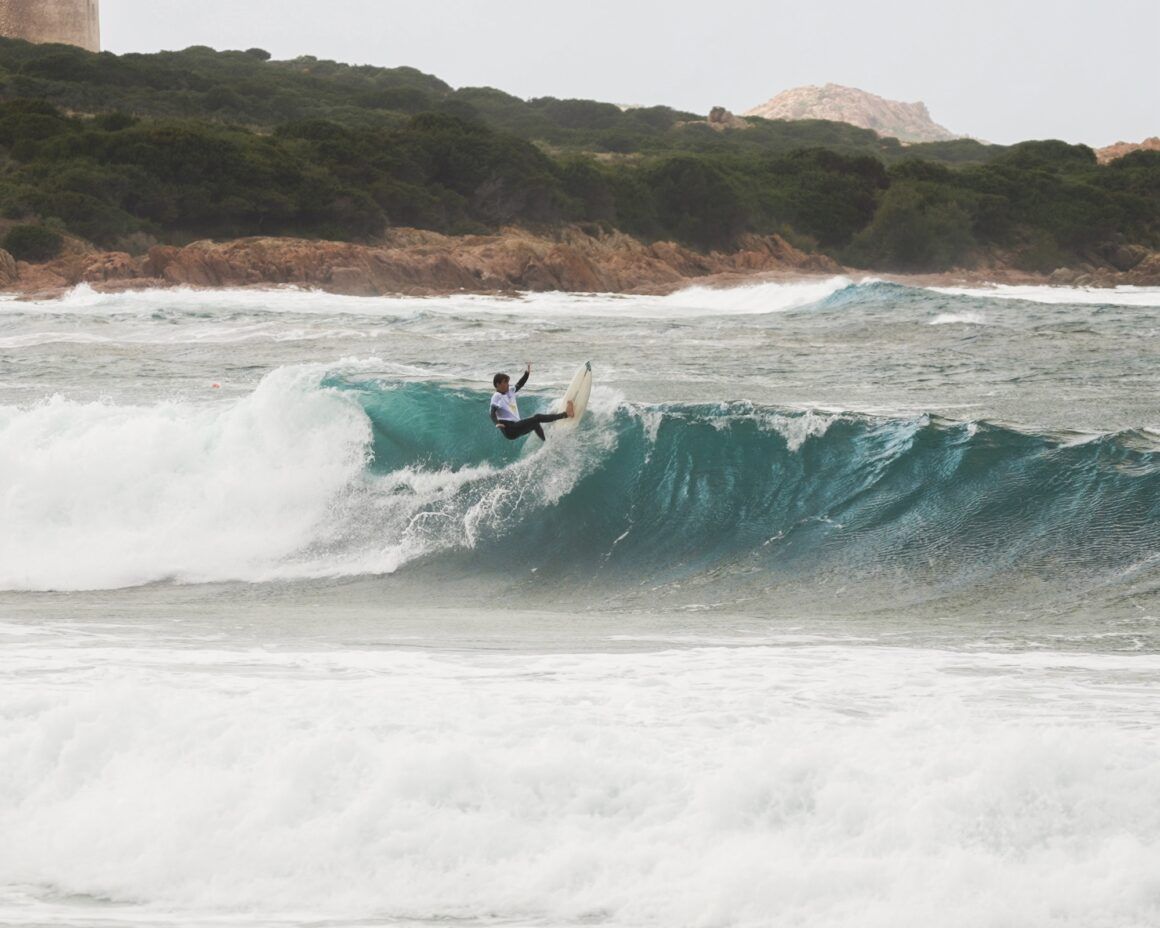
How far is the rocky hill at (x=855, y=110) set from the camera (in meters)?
173

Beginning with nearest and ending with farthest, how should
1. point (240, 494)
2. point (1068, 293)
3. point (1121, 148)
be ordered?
point (240, 494), point (1068, 293), point (1121, 148)

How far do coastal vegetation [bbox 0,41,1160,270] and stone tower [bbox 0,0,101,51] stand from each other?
29.7ft

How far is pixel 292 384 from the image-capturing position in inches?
580

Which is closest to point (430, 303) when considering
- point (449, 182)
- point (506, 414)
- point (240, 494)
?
point (449, 182)

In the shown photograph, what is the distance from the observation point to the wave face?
11.8 metres

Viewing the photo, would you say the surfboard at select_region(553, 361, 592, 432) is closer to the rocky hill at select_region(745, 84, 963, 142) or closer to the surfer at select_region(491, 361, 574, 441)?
the surfer at select_region(491, 361, 574, 441)

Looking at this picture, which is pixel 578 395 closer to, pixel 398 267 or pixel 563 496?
pixel 563 496

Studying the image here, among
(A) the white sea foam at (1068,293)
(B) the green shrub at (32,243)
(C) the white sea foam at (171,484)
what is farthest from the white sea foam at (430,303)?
(C) the white sea foam at (171,484)

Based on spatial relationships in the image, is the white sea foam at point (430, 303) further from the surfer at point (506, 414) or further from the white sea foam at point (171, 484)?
the surfer at point (506, 414)

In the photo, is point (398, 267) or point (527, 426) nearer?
A: point (527, 426)

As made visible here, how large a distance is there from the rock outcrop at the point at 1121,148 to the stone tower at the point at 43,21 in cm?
5912

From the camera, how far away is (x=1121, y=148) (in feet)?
272

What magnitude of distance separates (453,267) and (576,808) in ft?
130

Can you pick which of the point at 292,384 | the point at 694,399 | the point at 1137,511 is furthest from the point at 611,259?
the point at 1137,511
